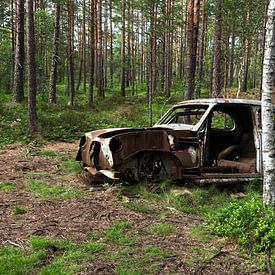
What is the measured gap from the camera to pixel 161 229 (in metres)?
5.30

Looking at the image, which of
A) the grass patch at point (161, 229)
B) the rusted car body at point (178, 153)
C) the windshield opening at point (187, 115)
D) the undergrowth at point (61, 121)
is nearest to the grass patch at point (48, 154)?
the undergrowth at point (61, 121)

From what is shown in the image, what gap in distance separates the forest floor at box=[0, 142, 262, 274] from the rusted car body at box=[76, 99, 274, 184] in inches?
22.8

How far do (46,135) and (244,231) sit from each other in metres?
9.96

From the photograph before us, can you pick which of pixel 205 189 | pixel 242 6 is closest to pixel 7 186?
pixel 205 189

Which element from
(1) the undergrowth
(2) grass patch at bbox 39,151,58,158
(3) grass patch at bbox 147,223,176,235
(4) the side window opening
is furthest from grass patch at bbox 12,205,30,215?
(1) the undergrowth

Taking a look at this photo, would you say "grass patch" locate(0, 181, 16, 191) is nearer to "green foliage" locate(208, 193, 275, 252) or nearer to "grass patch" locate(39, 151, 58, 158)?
"grass patch" locate(39, 151, 58, 158)

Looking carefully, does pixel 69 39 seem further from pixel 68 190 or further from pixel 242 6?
pixel 68 190

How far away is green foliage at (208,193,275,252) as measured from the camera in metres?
4.40

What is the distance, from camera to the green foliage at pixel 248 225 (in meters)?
4.40

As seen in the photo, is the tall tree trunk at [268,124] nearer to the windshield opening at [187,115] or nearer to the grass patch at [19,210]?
the windshield opening at [187,115]

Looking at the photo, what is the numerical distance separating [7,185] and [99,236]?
3.46 meters

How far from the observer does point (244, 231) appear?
475 cm

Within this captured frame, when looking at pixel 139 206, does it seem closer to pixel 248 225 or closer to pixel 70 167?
pixel 248 225

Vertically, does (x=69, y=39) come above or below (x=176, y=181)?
above
